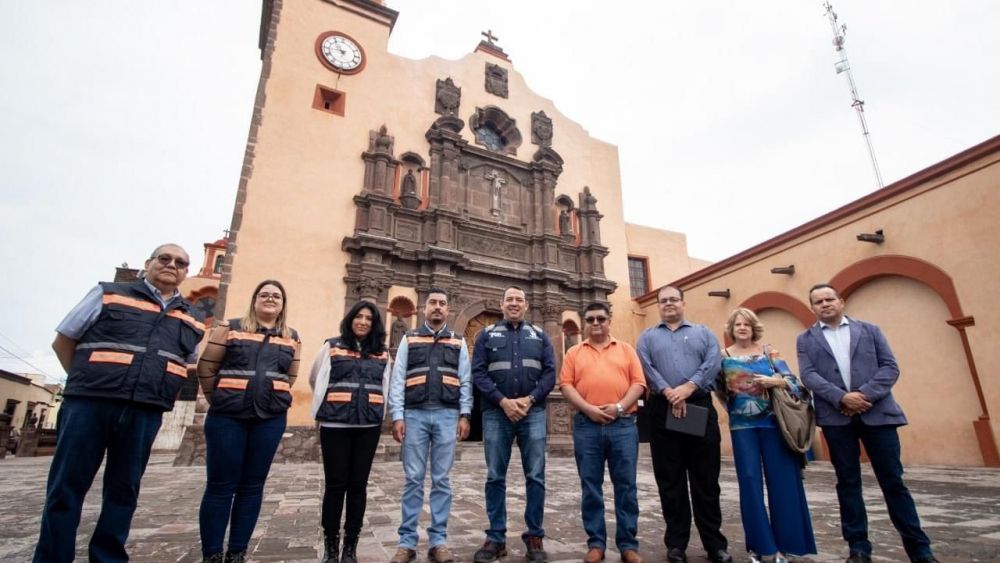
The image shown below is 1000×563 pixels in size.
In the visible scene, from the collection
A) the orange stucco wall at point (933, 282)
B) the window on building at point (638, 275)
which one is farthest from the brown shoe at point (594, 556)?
the window on building at point (638, 275)

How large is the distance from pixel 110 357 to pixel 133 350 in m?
0.10

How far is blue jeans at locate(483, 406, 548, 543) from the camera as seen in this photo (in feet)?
9.95

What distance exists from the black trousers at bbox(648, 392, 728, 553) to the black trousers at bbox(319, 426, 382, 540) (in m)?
1.82

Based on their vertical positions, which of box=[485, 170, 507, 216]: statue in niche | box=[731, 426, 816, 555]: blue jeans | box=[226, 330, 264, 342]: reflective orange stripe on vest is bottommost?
box=[731, 426, 816, 555]: blue jeans

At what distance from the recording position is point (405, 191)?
1230cm

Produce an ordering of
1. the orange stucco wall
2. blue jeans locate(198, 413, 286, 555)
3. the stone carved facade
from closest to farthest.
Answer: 1. blue jeans locate(198, 413, 286, 555)
2. the orange stucco wall
3. the stone carved facade

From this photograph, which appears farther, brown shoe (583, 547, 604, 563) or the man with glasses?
the man with glasses

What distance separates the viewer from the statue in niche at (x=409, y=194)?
12234 mm

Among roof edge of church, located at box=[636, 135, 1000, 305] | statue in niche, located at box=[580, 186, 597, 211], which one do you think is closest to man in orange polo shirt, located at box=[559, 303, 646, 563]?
roof edge of church, located at box=[636, 135, 1000, 305]

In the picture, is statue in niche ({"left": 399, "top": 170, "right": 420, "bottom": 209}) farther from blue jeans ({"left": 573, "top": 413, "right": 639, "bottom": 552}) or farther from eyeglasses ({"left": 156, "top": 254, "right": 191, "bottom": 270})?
blue jeans ({"left": 573, "top": 413, "right": 639, "bottom": 552})

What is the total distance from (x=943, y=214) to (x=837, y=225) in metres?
1.74

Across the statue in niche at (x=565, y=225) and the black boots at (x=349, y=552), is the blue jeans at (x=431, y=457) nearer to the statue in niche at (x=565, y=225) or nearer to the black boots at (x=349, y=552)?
the black boots at (x=349, y=552)

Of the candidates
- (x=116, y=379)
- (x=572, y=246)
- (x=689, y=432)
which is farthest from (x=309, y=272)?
Answer: (x=689, y=432)

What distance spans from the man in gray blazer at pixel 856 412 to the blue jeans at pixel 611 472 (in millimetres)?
1187
